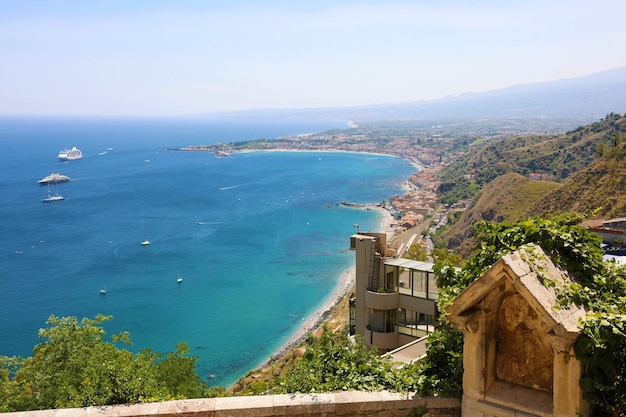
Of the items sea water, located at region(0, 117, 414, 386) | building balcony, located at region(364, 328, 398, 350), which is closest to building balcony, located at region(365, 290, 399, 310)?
building balcony, located at region(364, 328, 398, 350)

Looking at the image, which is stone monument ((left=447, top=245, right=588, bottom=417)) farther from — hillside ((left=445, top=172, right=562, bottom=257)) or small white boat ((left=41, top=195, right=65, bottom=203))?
small white boat ((left=41, top=195, right=65, bottom=203))

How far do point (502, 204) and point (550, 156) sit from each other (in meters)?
38.5

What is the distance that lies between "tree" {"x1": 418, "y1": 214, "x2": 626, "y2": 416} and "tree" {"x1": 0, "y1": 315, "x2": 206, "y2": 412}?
2.95 metres

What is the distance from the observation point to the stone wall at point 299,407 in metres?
4.68

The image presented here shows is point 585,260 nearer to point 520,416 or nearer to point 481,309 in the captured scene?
point 481,309

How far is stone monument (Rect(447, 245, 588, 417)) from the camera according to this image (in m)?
4.06

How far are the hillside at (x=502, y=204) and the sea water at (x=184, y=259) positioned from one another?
15.9m

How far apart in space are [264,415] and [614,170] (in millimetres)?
52996

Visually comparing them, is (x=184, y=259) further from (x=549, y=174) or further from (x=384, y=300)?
(x=549, y=174)

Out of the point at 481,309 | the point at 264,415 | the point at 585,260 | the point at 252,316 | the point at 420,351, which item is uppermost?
the point at 585,260

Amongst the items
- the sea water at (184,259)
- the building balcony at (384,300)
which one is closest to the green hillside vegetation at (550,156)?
the sea water at (184,259)

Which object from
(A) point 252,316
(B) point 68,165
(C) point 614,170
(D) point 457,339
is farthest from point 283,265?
(B) point 68,165

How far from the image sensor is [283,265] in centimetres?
7525

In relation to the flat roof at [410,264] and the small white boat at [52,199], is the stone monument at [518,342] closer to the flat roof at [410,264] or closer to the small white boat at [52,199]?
the flat roof at [410,264]
